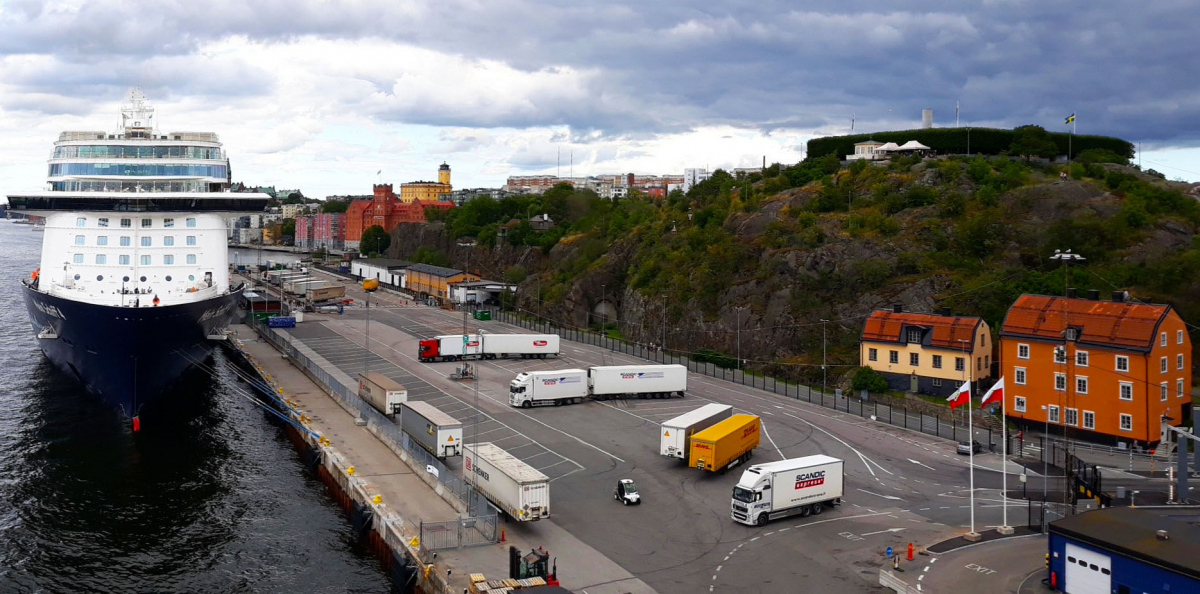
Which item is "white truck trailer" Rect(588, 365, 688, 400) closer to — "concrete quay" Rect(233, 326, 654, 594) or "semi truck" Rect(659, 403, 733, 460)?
"semi truck" Rect(659, 403, 733, 460)

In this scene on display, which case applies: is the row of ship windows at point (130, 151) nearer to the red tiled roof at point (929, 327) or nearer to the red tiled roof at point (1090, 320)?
the red tiled roof at point (929, 327)

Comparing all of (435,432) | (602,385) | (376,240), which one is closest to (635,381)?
(602,385)

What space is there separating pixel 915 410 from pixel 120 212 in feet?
156

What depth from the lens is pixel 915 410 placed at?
51.0 meters

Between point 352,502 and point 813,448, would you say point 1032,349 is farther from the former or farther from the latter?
point 352,502

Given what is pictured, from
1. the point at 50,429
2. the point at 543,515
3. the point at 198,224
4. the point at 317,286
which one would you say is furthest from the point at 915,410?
the point at 317,286

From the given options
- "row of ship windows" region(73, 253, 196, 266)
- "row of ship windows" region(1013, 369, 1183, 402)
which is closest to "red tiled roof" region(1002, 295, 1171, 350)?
"row of ship windows" region(1013, 369, 1183, 402)

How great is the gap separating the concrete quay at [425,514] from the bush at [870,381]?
1171 inches

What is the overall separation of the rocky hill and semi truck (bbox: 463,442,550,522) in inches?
1366

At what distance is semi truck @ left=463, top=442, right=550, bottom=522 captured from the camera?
95.9 ft

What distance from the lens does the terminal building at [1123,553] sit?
2167 centimetres

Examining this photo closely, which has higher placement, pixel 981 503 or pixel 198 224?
pixel 198 224

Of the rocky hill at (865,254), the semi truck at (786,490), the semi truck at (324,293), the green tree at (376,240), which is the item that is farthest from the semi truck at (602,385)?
the green tree at (376,240)

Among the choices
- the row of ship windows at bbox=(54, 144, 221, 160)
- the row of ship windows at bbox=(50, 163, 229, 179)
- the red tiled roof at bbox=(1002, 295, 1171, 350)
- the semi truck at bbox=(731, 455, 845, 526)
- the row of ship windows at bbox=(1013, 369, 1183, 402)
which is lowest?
the semi truck at bbox=(731, 455, 845, 526)
